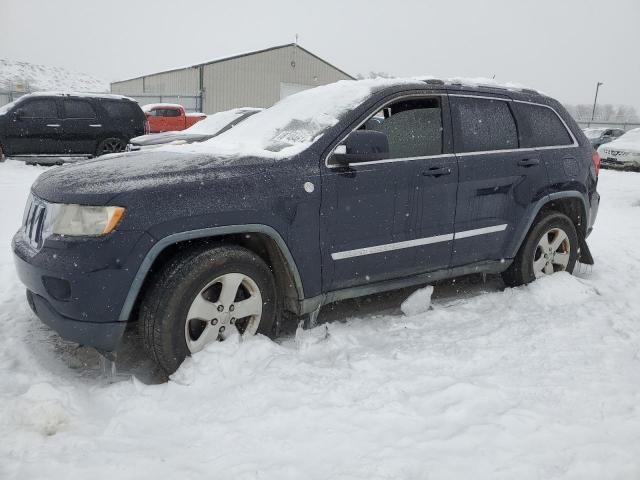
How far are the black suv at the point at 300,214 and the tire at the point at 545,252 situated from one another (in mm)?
14

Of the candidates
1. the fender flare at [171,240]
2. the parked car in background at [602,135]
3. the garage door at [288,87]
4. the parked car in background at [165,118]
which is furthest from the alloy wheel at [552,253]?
the garage door at [288,87]

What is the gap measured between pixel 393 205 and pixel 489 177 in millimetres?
943

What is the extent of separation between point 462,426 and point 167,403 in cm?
143

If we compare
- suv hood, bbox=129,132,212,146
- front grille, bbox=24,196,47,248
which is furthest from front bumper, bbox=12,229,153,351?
suv hood, bbox=129,132,212,146

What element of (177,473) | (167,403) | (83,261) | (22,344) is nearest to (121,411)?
(167,403)

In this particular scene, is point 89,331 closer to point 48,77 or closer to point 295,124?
point 295,124

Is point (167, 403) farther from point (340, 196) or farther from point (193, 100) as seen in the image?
point (193, 100)

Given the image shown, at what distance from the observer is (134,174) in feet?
9.22

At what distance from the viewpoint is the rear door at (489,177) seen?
3809 mm

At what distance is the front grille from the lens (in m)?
2.83

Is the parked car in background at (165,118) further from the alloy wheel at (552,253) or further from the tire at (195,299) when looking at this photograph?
the tire at (195,299)

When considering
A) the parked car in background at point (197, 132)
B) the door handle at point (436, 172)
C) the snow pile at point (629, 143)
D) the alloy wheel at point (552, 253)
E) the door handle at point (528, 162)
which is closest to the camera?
the door handle at point (436, 172)

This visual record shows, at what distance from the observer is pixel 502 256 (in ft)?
13.7

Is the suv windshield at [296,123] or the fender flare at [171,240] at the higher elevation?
the suv windshield at [296,123]
